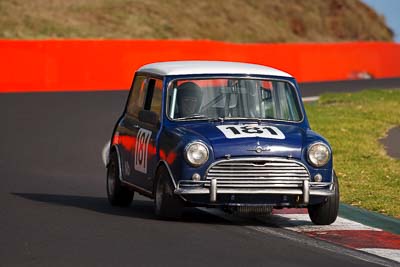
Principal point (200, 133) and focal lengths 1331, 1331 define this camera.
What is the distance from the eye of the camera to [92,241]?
412 inches

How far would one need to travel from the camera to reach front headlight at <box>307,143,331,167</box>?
38.5 feet

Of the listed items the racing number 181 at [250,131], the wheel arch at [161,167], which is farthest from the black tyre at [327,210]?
the wheel arch at [161,167]

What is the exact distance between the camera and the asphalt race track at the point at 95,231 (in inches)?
376

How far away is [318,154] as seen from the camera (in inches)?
463

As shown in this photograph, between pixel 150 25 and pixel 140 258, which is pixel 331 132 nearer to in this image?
pixel 140 258

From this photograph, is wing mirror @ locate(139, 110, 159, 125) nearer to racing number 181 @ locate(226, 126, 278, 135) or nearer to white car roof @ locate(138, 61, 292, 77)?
white car roof @ locate(138, 61, 292, 77)

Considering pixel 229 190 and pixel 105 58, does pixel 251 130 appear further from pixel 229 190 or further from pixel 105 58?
pixel 105 58

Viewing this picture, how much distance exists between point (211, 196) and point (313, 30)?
56.5 meters

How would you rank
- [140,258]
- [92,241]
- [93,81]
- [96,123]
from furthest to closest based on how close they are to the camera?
[93,81] → [96,123] → [92,241] → [140,258]

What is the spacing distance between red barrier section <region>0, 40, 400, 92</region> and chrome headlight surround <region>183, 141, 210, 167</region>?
81.5 feet

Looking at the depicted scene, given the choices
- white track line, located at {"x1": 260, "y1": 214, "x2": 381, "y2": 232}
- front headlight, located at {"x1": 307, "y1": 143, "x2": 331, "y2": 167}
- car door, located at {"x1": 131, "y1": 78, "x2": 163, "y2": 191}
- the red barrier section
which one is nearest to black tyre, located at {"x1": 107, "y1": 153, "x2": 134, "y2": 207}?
car door, located at {"x1": 131, "y1": 78, "x2": 163, "y2": 191}

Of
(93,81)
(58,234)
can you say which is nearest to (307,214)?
(58,234)

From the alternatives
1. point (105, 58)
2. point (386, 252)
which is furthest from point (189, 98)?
point (105, 58)

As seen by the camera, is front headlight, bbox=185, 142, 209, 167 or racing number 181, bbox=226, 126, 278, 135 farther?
racing number 181, bbox=226, 126, 278, 135
